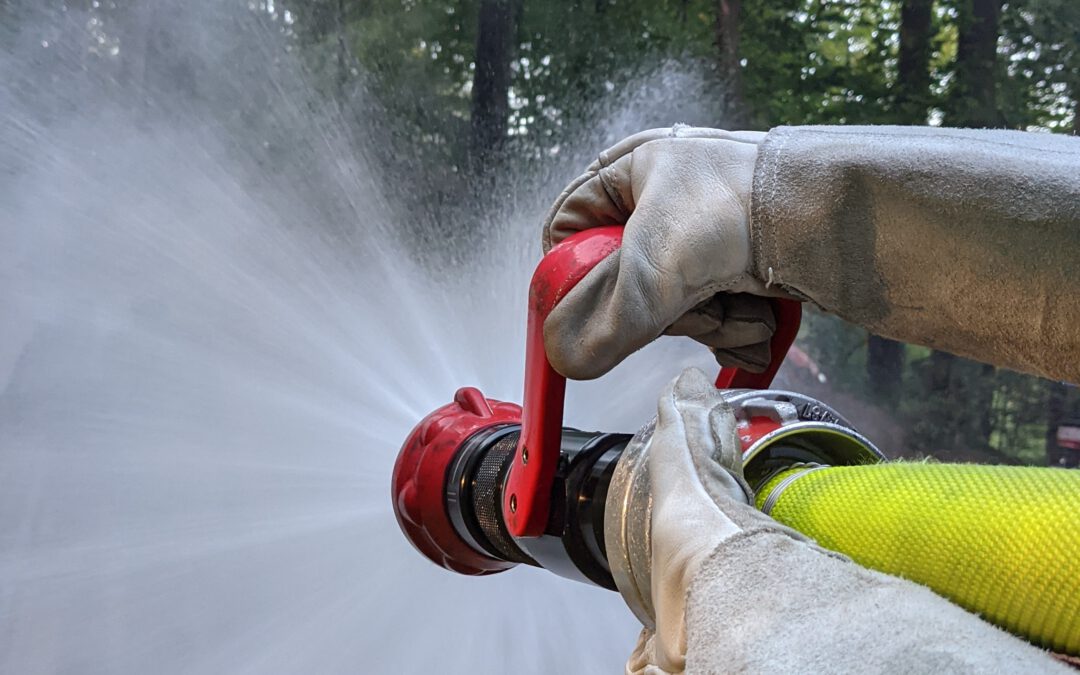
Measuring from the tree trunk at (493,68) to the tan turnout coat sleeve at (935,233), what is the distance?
9.78 feet

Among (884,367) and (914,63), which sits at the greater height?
(914,63)

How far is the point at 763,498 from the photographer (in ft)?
2.41

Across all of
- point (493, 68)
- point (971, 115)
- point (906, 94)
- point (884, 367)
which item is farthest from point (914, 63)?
point (493, 68)

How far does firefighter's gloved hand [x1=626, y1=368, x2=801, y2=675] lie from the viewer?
1.80 ft

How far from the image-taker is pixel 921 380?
3664 mm

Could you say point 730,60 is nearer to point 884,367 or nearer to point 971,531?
point 884,367

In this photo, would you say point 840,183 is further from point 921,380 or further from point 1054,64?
point 1054,64

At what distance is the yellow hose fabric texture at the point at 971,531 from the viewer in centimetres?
52

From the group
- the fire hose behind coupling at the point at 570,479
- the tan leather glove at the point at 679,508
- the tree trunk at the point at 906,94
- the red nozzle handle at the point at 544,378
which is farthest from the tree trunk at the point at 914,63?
the tan leather glove at the point at 679,508

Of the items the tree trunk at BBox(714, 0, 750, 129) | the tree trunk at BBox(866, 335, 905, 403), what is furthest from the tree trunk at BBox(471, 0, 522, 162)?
the tree trunk at BBox(866, 335, 905, 403)

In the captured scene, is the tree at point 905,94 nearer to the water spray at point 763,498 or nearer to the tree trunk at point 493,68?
the tree trunk at point 493,68

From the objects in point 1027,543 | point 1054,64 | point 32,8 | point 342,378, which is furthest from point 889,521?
point 1054,64

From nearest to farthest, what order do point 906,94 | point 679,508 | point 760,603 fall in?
point 760,603
point 679,508
point 906,94

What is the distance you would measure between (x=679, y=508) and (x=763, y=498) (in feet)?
0.56
